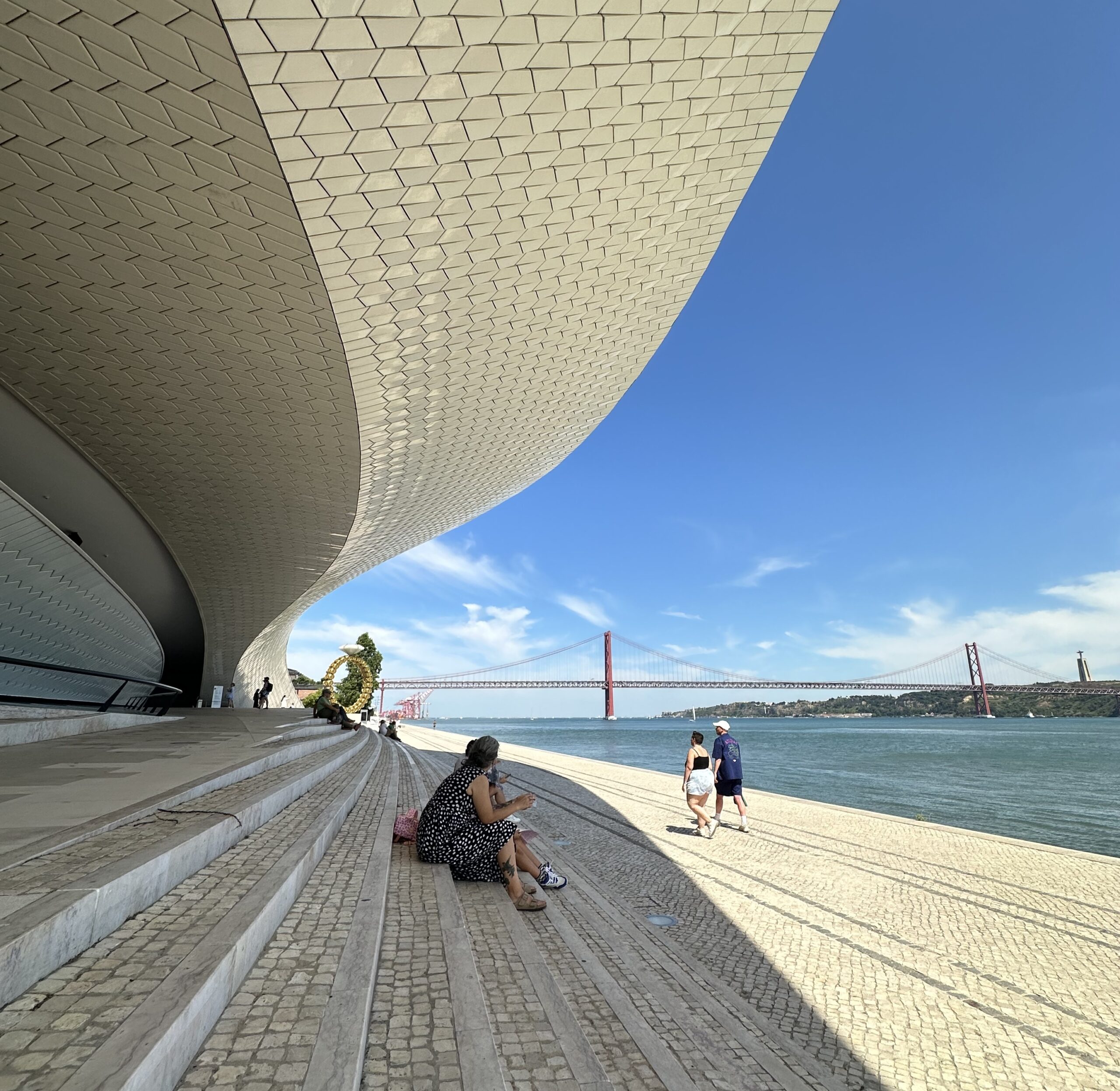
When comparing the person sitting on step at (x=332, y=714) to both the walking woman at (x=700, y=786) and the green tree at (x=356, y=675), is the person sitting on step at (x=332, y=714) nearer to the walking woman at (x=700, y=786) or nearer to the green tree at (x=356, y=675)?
the walking woman at (x=700, y=786)

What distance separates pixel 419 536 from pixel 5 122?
1576 centimetres

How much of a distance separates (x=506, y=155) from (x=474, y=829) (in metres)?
4.68

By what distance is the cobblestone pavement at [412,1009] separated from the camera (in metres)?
1.64

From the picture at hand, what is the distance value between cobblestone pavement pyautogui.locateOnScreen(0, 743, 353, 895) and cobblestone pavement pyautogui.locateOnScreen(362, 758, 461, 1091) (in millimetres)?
904

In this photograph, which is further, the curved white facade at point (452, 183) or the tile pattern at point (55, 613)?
the tile pattern at point (55, 613)

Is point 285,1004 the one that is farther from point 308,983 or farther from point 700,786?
point 700,786

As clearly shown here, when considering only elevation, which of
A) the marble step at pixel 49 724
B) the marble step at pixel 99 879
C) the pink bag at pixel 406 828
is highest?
the marble step at pixel 49 724

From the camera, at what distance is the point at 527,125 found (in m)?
4.62

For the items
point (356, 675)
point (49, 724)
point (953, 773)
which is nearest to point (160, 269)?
point (49, 724)

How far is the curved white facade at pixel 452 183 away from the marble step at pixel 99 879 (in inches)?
157

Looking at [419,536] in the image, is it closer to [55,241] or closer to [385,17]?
[55,241]

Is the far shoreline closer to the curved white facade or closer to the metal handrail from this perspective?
the metal handrail

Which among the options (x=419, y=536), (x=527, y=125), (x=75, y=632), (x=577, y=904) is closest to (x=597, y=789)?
(x=577, y=904)

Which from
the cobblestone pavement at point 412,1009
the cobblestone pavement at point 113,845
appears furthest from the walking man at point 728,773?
the cobblestone pavement at point 113,845
